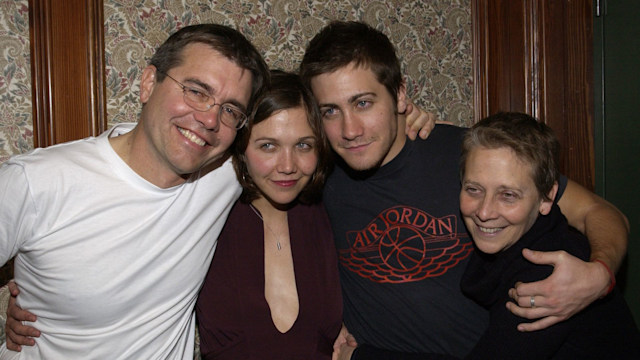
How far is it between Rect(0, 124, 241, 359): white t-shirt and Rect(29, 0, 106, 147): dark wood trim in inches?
25.6

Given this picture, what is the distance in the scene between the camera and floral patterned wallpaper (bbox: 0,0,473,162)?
2076 mm

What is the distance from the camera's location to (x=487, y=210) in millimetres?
1492

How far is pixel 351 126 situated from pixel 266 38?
1001 millimetres

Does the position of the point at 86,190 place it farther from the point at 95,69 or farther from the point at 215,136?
the point at 95,69

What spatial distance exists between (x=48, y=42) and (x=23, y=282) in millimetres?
1144

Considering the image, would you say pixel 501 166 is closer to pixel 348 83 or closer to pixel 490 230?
pixel 490 230

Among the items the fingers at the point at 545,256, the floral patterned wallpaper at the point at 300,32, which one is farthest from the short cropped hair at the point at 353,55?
the fingers at the point at 545,256

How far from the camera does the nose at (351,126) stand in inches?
67.9

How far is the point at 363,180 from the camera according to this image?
→ 6.24ft

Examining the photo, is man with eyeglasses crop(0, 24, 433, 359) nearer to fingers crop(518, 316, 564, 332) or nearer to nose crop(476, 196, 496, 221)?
nose crop(476, 196, 496, 221)

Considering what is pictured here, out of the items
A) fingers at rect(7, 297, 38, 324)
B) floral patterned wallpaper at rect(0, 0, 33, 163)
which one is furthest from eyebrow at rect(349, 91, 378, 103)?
floral patterned wallpaper at rect(0, 0, 33, 163)

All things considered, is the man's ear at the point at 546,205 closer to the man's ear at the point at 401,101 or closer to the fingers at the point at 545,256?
the fingers at the point at 545,256

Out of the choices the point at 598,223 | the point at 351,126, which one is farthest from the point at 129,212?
the point at 598,223

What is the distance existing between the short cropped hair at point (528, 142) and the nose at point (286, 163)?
0.67 meters
